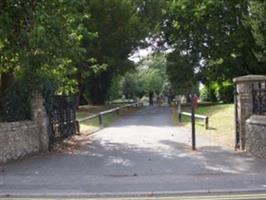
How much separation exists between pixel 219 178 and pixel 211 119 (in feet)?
55.7

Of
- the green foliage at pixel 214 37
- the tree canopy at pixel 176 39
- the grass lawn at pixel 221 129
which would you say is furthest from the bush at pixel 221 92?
the grass lawn at pixel 221 129

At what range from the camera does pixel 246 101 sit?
18.1 meters

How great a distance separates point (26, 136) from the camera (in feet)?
57.6

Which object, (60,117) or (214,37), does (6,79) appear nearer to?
(60,117)

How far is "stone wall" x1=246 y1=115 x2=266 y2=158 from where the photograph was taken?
16.2 metres

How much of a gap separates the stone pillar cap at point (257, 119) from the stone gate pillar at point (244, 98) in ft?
2.00

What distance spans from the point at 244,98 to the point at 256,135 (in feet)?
5.59

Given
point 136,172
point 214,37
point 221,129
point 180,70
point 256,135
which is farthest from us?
point 180,70

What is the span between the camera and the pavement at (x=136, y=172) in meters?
11.9

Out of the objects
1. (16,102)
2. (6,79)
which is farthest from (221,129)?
(16,102)

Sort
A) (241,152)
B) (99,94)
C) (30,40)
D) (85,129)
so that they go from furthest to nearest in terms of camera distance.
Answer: (99,94)
(85,129)
(241,152)
(30,40)

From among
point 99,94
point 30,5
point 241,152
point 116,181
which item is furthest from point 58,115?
point 99,94

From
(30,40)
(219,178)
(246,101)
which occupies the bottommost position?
(219,178)

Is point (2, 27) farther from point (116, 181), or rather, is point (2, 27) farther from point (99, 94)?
point (99, 94)
